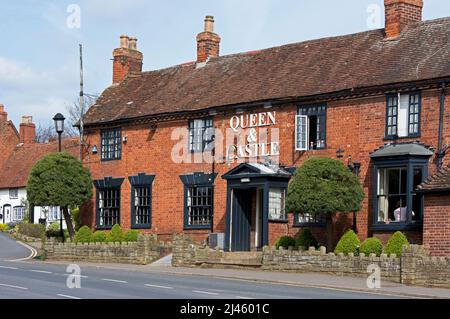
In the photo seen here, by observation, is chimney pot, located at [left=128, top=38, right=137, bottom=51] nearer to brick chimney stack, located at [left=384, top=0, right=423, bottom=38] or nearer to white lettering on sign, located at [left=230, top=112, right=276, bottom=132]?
white lettering on sign, located at [left=230, top=112, right=276, bottom=132]

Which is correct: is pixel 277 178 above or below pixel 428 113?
below

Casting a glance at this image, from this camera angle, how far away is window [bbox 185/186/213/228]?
4188 cm

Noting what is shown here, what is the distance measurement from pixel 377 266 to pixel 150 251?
11.9m

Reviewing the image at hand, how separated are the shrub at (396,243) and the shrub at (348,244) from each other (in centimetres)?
130

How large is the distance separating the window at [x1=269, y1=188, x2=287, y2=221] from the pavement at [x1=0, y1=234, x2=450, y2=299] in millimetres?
3502

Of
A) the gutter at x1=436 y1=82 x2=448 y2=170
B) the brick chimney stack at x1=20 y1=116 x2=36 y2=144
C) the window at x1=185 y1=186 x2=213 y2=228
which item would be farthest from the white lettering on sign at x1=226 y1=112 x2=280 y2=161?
the brick chimney stack at x1=20 y1=116 x2=36 y2=144

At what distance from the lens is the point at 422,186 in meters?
32.2

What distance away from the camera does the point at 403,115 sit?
3491 cm

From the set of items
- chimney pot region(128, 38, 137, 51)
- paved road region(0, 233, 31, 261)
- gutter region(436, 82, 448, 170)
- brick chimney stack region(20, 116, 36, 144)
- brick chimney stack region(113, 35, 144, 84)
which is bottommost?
paved road region(0, 233, 31, 261)

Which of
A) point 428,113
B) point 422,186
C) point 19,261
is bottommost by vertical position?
point 19,261
